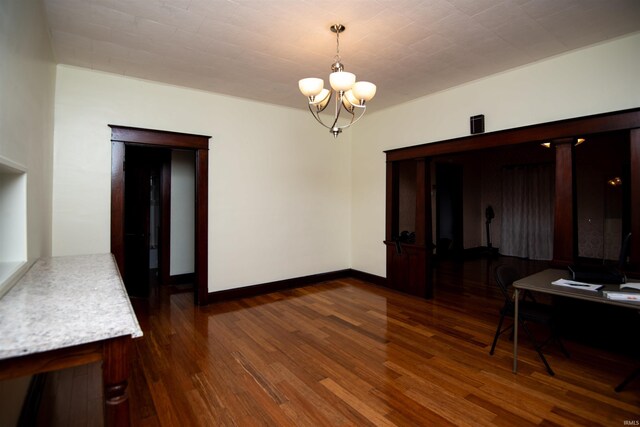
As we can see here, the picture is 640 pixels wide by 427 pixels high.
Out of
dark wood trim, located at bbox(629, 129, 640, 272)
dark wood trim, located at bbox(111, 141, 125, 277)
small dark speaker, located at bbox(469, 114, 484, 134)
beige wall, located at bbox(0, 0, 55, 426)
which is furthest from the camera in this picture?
small dark speaker, located at bbox(469, 114, 484, 134)

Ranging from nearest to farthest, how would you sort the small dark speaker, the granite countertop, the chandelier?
the granite countertop → the chandelier → the small dark speaker

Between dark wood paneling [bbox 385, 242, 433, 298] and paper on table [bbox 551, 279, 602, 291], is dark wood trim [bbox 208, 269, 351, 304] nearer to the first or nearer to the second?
dark wood paneling [bbox 385, 242, 433, 298]

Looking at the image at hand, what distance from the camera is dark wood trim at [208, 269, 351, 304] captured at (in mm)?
4559

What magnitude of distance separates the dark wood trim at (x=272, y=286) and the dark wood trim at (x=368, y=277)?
0.37 feet

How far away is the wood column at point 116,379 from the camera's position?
1138 millimetres

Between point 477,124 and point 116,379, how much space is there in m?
4.33

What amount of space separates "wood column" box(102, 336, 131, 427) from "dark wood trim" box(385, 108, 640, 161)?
13.6ft

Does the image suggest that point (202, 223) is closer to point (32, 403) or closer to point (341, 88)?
point (32, 403)

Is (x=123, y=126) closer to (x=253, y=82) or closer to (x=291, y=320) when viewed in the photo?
(x=253, y=82)

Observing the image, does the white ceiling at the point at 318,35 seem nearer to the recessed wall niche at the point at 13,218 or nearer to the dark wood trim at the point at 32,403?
the recessed wall niche at the point at 13,218

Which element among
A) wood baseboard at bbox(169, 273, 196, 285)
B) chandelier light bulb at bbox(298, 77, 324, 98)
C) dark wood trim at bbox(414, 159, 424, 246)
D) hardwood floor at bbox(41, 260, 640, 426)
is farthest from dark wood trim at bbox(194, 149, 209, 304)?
dark wood trim at bbox(414, 159, 424, 246)

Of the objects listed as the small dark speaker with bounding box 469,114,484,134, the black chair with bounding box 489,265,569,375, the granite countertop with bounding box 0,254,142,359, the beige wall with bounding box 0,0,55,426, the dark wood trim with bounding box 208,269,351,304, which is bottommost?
the dark wood trim with bounding box 208,269,351,304

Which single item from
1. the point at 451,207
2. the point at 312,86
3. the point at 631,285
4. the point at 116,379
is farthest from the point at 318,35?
the point at 451,207

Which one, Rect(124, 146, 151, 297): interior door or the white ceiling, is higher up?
the white ceiling
